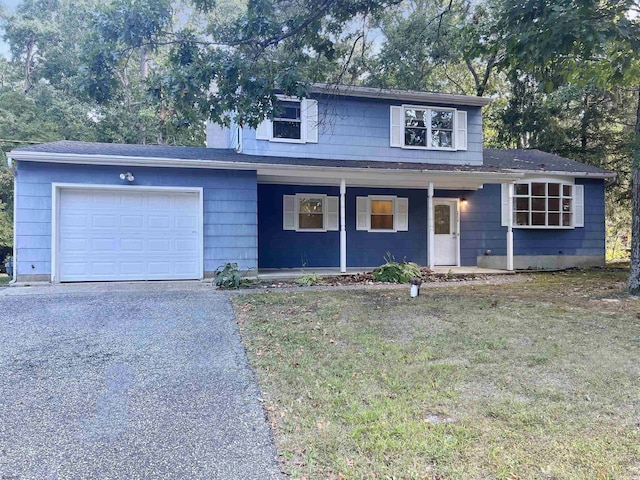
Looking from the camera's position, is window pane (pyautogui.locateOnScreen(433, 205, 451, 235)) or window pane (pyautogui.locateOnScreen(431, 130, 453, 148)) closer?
window pane (pyautogui.locateOnScreen(431, 130, 453, 148))

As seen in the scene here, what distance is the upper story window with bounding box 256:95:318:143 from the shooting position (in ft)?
33.1

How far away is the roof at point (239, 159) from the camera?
7926mm

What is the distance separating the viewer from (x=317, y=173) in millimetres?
9172

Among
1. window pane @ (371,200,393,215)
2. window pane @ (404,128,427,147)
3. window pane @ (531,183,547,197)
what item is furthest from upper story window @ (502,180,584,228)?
window pane @ (371,200,393,215)

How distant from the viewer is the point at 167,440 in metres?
2.41

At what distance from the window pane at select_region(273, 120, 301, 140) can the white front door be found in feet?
14.6

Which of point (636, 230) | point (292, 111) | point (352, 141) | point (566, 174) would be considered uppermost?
point (292, 111)

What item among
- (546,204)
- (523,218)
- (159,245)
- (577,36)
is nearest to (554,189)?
(546,204)

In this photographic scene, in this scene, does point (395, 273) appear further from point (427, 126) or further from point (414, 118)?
point (414, 118)

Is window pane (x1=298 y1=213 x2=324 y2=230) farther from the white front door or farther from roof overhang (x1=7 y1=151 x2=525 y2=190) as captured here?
the white front door

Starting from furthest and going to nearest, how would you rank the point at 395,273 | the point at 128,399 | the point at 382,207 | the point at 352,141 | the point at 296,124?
1. the point at 382,207
2. the point at 352,141
3. the point at 296,124
4. the point at 395,273
5. the point at 128,399

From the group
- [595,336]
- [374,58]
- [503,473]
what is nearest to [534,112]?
[374,58]

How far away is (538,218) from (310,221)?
6.68 meters

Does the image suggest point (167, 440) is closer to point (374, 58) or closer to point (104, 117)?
point (374, 58)
